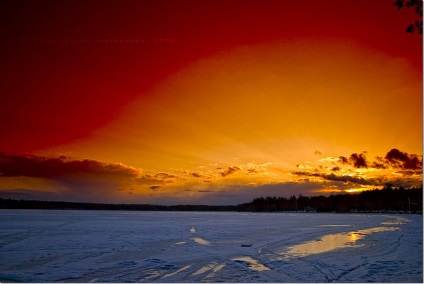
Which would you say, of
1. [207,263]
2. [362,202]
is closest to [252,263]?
[207,263]

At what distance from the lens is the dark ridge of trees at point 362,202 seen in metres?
115

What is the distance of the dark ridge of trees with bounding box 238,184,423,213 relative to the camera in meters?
115

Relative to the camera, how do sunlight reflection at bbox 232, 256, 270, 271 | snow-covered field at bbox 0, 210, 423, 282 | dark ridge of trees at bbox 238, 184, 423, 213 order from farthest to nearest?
dark ridge of trees at bbox 238, 184, 423, 213, sunlight reflection at bbox 232, 256, 270, 271, snow-covered field at bbox 0, 210, 423, 282

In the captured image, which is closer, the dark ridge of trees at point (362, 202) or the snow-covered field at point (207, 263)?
the snow-covered field at point (207, 263)

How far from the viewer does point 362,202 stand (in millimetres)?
143125

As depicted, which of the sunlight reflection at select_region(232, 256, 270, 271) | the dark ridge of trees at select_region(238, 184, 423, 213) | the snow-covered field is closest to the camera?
the snow-covered field

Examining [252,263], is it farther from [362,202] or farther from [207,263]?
[362,202]

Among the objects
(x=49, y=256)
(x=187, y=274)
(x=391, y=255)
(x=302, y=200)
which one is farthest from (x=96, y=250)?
(x=302, y=200)

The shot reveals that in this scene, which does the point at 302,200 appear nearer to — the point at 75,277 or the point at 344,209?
the point at 344,209

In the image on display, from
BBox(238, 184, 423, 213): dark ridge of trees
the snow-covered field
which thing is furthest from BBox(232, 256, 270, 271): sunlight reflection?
BBox(238, 184, 423, 213): dark ridge of trees

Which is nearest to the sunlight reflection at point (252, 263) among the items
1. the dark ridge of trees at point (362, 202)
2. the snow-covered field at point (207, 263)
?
the snow-covered field at point (207, 263)

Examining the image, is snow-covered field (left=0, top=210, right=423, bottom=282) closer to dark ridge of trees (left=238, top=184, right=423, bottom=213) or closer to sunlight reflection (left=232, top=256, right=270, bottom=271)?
sunlight reflection (left=232, top=256, right=270, bottom=271)

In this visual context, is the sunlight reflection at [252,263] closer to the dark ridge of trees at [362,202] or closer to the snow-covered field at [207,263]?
the snow-covered field at [207,263]

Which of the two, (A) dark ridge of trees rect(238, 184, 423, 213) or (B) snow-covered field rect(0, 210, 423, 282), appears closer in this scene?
(B) snow-covered field rect(0, 210, 423, 282)
